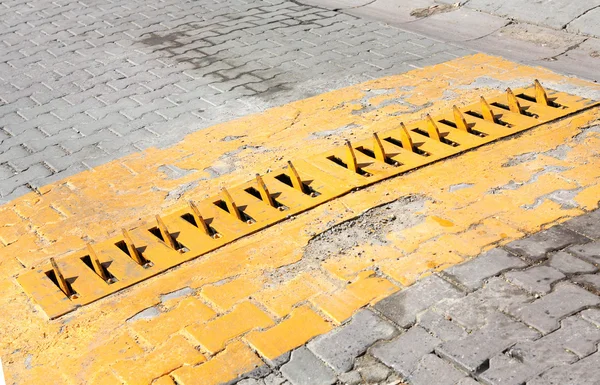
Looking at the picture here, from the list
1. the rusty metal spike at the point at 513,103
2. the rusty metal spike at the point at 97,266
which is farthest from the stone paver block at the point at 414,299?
the rusty metal spike at the point at 513,103

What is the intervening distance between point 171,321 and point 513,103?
336cm

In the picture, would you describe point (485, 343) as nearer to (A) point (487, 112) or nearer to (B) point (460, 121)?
(B) point (460, 121)

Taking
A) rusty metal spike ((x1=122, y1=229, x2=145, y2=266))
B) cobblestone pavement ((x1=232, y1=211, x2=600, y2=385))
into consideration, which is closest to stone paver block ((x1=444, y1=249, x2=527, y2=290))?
cobblestone pavement ((x1=232, y1=211, x2=600, y2=385))

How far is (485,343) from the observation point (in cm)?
344

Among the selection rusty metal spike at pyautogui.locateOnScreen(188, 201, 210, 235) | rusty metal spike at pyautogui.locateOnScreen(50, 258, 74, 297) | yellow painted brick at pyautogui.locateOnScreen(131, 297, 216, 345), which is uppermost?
yellow painted brick at pyautogui.locateOnScreen(131, 297, 216, 345)

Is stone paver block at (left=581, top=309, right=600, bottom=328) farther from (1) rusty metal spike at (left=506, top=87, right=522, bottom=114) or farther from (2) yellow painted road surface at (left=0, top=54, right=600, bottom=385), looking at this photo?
(1) rusty metal spike at (left=506, top=87, right=522, bottom=114)

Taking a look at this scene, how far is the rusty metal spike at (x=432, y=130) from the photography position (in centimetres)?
562

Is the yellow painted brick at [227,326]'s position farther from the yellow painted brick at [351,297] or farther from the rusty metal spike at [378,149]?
the rusty metal spike at [378,149]

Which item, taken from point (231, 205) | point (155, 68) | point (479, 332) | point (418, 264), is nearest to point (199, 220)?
point (231, 205)

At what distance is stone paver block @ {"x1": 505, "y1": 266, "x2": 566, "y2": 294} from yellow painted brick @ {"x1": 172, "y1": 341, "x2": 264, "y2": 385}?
134 cm

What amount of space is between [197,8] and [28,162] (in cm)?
466

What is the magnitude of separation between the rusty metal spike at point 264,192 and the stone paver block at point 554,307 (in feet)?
6.02

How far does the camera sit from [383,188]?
500cm

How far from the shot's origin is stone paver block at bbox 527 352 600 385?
3.14 metres
